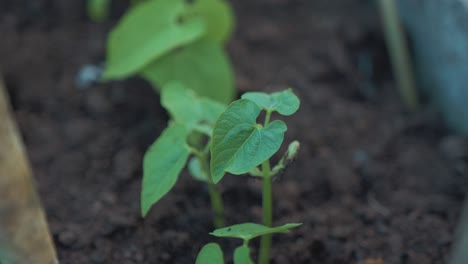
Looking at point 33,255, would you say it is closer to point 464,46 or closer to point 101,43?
point 101,43

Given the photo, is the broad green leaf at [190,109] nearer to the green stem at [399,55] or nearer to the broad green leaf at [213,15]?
the broad green leaf at [213,15]

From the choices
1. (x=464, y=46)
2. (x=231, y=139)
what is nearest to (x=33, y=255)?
(x=231, y=139)

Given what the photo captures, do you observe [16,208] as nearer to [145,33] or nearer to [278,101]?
[278,101]

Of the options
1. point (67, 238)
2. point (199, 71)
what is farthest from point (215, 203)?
point (199, 71)

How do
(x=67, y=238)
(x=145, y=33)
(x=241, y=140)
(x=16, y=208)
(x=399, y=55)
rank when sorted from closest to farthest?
(x=16, y=208) < (x=241, y=140) < (x=67, y=238) < (x=145, y=33) < (x=399, y=55)

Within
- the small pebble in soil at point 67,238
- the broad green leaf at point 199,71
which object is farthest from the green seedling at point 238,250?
the broad green leaf at point 199,71

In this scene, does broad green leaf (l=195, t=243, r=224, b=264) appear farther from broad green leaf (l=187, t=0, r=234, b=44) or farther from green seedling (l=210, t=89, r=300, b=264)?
broad green leaf (l=187, t=0, r=234, b=44)
